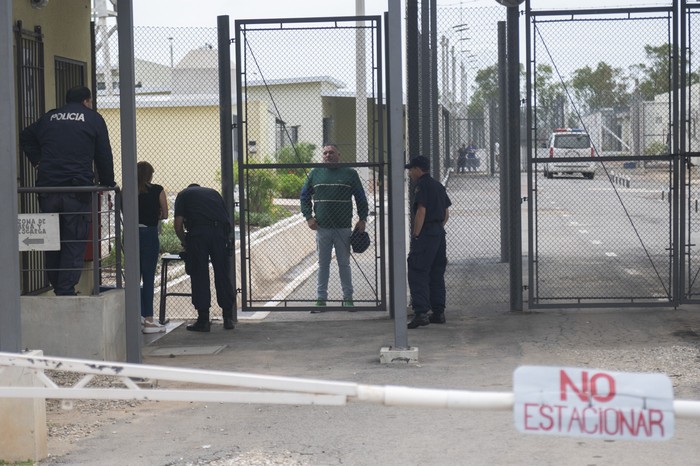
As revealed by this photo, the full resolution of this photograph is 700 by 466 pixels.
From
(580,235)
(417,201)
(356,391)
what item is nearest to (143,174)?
(417,201)

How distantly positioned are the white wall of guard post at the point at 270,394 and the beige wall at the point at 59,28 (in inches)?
255

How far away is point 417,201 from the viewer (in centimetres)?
1152

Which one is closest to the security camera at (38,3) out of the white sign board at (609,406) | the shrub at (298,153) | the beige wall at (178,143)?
the shrub at (298,153)

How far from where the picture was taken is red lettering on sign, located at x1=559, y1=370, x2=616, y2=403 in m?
3.91

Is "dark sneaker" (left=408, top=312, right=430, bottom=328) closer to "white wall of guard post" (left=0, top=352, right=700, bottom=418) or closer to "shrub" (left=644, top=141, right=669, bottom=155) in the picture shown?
"shrub" (left=644, top=141, right=669, bottom=155)

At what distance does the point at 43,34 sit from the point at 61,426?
490cm

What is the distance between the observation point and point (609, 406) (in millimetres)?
3912

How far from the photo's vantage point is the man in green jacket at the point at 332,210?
12.2 meters

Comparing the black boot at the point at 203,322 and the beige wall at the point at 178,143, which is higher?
the beige wall at the point at 178,143

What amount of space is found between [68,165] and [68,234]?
570mm

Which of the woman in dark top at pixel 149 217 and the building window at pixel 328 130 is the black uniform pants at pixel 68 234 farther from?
the building window at pixel 328 130

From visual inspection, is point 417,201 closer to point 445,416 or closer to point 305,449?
point 445,416

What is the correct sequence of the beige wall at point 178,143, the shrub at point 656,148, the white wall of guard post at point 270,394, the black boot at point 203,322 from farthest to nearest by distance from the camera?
the beige wall at point 178,143 < the shrub at point 656,148 < the black boot at point 203,322 < the white wall of guard post at point 270,394

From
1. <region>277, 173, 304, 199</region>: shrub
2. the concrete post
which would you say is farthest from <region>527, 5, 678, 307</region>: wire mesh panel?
<region>277, 173, 304, 199</region>: shrub
